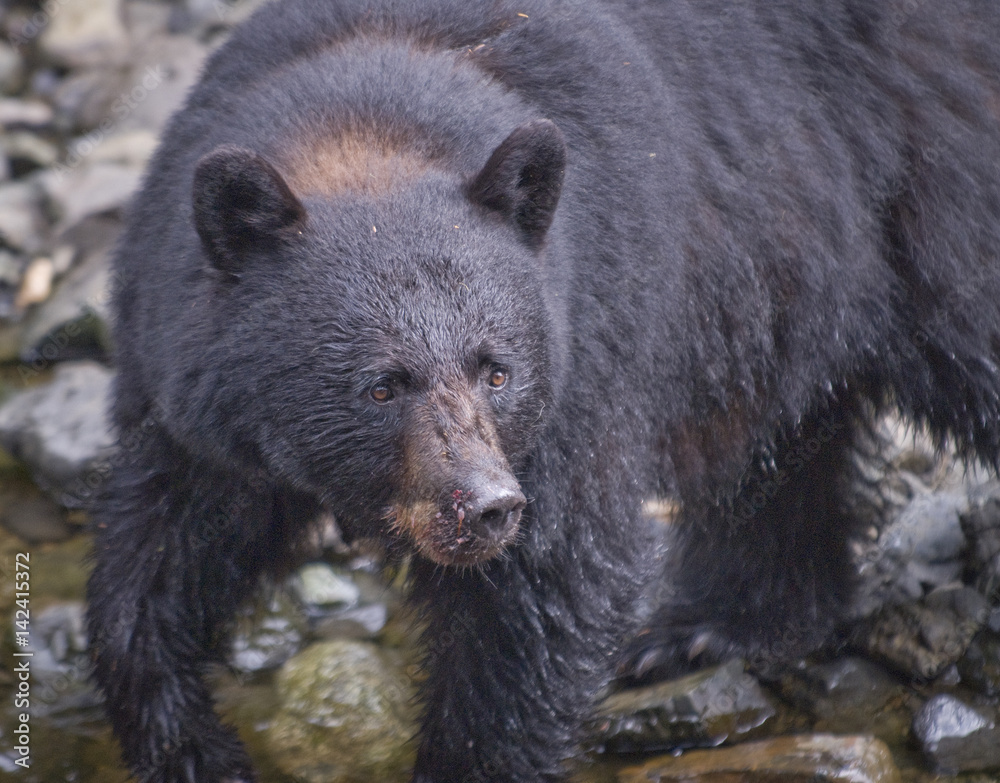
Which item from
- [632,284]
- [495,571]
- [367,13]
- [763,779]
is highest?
[367,13]

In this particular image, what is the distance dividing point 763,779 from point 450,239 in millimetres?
2356

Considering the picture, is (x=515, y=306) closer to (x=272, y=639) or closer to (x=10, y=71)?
(x=272, y=639)

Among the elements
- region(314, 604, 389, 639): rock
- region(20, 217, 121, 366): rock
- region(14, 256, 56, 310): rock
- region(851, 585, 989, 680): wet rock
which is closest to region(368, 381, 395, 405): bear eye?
region(314, 604, 389, 639): rock

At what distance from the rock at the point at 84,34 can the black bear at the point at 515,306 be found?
6.97 meters

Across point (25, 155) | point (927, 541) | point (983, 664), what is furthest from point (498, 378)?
point (25, 155)

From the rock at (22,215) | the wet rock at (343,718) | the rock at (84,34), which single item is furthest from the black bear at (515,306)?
the rock at (84,34)

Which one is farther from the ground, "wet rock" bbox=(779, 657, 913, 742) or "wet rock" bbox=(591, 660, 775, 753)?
"wet rock" bbox=(779, 657, 913, 742)

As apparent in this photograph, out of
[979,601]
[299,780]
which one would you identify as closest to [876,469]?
[979,601]

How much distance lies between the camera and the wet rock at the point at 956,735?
176 inches

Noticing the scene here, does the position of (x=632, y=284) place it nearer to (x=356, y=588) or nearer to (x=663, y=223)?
(x=663, y=223)

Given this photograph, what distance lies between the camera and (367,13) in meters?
3.85

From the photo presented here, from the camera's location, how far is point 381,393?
3.30 meters

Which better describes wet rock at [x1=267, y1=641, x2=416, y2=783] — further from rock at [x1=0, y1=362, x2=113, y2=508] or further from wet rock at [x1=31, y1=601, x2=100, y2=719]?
rock at [x1=0, y1=362, x2=113, y2=508]

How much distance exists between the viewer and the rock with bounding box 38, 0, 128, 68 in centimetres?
1021
